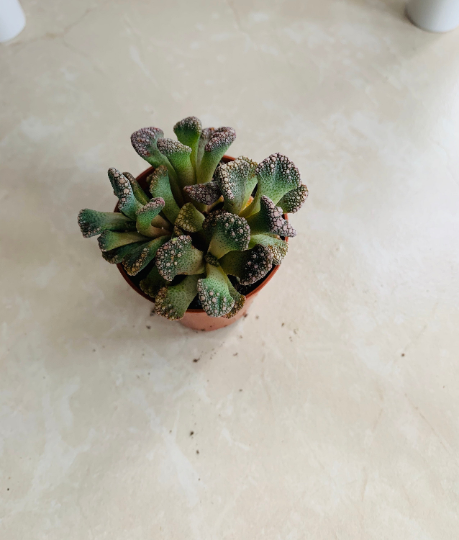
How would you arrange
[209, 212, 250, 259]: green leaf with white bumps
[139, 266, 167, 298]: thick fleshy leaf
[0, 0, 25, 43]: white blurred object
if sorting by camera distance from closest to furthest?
[209, 212, 250, 259]: green leaf with white bumps, [139, 266, 167, 298]: thick fleshy leaf, [0, 0, 25, 43]: white blurred object

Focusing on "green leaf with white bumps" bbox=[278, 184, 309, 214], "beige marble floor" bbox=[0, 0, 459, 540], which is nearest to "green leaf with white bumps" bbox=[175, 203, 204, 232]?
"green leaf with white bumps" bbox=[278, 184, 309, 214]

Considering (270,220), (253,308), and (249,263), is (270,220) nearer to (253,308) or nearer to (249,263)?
(249,263)

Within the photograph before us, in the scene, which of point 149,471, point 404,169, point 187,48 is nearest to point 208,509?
point 149,471

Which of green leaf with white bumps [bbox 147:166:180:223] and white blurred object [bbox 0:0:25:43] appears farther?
white blurred object [bbox 0:0:25:43]

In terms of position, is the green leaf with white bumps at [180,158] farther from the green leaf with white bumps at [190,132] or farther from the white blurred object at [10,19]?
the white blurred object at [10,19]

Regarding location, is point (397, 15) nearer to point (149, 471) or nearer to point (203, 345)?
point (203, 345)

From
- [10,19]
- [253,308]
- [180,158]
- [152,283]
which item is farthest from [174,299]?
[10,19]

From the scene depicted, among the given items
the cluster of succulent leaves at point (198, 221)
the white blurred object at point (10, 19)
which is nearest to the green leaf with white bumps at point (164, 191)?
the cluster of succulent leaves at point (198, 221)

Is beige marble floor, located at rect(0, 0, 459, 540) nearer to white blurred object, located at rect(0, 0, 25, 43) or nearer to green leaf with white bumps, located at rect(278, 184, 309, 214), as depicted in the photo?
white blurred object, located at rect(0, 0, 25, 43)
